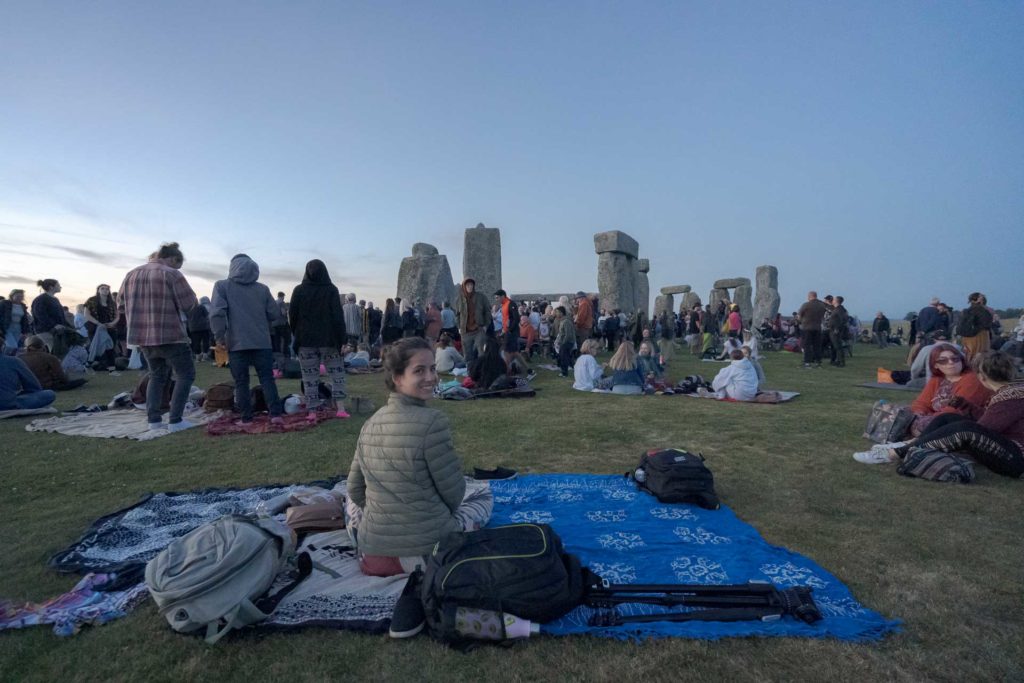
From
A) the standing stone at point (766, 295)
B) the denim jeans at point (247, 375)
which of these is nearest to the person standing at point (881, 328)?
the standing stone at point (766, 295)

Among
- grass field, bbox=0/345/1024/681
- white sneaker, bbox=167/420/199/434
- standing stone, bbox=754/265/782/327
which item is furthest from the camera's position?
standing stone, bbox=754/265/782/327

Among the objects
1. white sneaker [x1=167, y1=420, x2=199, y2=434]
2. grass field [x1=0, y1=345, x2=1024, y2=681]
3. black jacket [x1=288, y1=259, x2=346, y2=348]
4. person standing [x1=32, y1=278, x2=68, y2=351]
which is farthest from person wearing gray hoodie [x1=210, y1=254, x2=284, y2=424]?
person standing [x1=32, y1=278, x2=68, y2=351]

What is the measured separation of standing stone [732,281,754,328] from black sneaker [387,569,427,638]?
2749cm

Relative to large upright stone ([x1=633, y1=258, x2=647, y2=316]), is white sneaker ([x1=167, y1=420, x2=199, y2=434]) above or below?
below

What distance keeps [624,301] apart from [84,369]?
16246 mm

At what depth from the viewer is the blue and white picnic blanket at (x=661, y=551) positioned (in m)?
2.39

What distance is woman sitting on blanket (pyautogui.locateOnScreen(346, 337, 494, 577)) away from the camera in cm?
269

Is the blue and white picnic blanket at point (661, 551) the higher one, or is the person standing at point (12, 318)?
the person standing at point (12, 318)

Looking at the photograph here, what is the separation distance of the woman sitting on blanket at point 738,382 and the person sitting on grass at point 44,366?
1117cm

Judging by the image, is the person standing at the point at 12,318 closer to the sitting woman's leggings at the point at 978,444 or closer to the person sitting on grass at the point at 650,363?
the person sitting on grass at the point at 650,363

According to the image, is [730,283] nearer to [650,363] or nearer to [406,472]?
[650,363]

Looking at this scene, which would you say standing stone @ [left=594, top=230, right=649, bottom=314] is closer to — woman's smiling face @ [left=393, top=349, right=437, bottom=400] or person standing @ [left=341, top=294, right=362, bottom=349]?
person standing @ [left=341, top=294, right=362, bottom=349]

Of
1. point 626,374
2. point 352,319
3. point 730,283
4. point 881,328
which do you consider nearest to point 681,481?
point 626,374

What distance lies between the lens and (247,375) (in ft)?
21.6
